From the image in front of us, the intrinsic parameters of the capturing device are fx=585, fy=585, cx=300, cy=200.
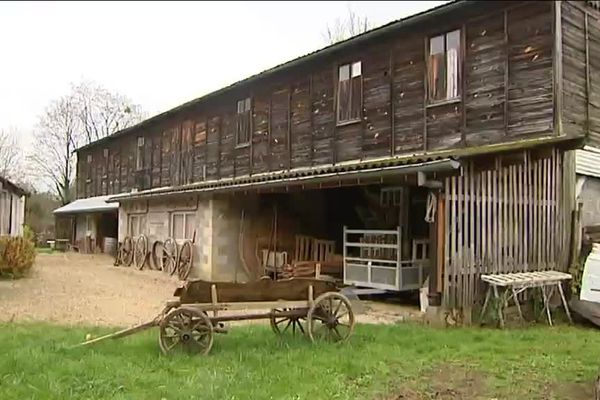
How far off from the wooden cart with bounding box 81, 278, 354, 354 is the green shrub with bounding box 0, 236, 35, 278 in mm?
8769

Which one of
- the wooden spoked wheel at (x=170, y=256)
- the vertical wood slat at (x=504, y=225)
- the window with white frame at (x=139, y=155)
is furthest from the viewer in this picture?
the window with white frame at (x=139, y=155)

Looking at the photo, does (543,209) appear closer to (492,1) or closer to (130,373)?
(492,1)

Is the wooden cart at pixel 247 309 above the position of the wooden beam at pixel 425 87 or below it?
below

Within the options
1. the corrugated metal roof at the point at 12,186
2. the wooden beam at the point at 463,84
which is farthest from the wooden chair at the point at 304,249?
the corrugated metal roof at the point at 12,186

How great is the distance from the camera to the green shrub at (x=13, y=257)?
13.8 m

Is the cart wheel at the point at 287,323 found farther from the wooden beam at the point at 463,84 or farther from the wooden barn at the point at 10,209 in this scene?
the wooden barn at the point at 10,209

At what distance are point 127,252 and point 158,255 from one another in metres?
2.39

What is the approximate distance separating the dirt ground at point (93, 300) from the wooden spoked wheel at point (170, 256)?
0.34m

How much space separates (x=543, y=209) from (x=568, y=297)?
1542 mm

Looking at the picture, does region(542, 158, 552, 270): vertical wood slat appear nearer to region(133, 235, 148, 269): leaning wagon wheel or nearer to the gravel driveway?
Result: the gravel driveway

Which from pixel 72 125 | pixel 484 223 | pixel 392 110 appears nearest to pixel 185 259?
pixel 392 110

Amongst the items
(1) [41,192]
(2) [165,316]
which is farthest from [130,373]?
(1) [41,192]

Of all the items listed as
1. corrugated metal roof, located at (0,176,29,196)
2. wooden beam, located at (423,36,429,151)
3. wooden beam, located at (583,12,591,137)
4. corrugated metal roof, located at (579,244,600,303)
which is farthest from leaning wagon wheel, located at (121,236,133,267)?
corrugated metal roof, located at (579,244,600,303)

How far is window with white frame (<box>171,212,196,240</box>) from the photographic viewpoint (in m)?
15.5
